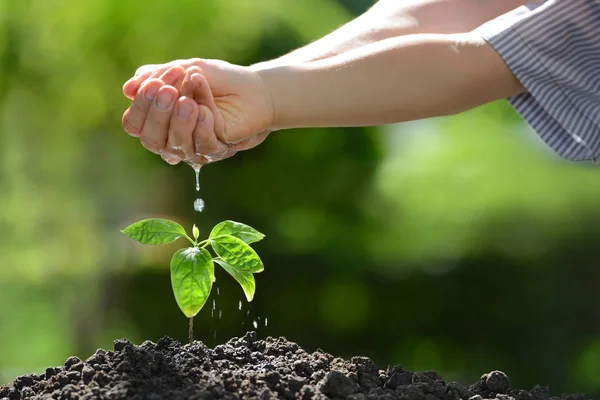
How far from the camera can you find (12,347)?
473 cm

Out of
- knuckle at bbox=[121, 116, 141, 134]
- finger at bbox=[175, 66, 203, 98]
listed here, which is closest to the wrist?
finger at bbox=[175, 66, 203, 98]

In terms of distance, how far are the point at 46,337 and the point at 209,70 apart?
3609mm

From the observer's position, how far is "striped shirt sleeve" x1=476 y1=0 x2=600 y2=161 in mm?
1315

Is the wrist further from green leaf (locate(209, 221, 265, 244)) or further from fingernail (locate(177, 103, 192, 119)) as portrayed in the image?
green leaf (locate(209, 221, 265, 244))

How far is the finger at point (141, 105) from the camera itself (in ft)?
4.04

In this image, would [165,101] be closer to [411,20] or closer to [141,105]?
[141,105]

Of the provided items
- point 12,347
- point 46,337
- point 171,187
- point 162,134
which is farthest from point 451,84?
point 12,347

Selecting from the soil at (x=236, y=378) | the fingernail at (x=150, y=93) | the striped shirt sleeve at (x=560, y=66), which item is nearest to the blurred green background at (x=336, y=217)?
the soil at (x=236, y=378)

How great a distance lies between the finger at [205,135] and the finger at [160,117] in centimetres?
5

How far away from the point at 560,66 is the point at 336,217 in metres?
1.98

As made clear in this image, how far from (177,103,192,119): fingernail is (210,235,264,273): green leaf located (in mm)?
263

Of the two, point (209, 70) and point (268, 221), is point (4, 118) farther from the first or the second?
point (209, 70)

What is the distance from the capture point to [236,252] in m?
1.37

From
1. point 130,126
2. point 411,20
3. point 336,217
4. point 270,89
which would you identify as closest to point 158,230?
point 130,126
